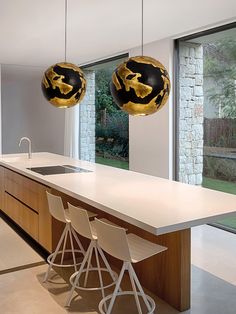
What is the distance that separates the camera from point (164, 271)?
115 inches

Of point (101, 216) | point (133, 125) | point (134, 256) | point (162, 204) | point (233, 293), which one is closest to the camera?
point (134, 256)

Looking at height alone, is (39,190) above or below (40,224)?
above

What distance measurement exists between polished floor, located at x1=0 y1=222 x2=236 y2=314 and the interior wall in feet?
17.9

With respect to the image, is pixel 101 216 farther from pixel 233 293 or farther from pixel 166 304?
pixel 233 293

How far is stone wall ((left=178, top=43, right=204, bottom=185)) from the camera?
544cm

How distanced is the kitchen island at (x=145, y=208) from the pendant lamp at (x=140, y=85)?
0.71 metres

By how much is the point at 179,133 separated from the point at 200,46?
1.33m

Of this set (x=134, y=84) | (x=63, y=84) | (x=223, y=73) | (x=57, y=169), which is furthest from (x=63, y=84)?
(x=223, y=73)

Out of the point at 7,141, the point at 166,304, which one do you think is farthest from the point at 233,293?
the point at 7,141

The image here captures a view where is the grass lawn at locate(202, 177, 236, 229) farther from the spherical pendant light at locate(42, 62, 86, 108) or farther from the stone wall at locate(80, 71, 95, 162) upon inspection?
the stone wall at locate(80, 71, 95, 162)

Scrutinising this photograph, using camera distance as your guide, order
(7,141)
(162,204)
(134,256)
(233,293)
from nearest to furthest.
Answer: (134,256) → (162,204) → (233,293) → (7,141)

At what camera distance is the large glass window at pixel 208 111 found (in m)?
4.84

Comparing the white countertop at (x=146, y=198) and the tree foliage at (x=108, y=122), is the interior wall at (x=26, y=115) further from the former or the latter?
the white countertop at (x=146, y=198)

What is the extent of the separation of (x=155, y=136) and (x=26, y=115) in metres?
4.74
